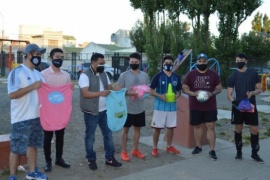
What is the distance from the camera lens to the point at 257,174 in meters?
5.75

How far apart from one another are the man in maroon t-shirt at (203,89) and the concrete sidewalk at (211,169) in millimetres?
313

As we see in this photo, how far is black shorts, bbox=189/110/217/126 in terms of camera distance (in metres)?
6.55

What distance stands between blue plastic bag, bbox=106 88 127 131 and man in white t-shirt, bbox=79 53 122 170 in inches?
3.3

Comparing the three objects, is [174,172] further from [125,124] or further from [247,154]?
[247,154]

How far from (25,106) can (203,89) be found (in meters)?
3.21

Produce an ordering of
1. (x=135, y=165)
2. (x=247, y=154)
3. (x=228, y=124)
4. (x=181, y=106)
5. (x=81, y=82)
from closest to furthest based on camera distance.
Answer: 1. (x=81, y=82)
2. (x=135, y=165)
3. (x=247, y=154)
4. (x=181, y=106)
5. (x=228, y=124)

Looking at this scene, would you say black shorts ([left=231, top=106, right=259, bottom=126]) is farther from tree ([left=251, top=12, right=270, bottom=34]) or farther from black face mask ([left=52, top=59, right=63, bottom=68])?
tree ([left=251, top=12, right=270, bottom=34])

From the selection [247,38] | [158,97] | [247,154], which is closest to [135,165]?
[158,97]

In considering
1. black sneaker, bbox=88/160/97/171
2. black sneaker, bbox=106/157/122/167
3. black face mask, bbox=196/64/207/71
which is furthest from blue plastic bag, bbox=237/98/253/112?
black sneaker, bbox=88/160/97/171

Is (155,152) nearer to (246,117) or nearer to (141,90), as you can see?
(141,90)

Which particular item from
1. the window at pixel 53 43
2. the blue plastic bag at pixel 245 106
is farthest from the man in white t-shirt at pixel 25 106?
the window at pixel 53 43

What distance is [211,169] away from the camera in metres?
5.94

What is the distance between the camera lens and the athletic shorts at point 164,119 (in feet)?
21.6

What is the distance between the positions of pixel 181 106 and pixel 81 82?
107 inches
